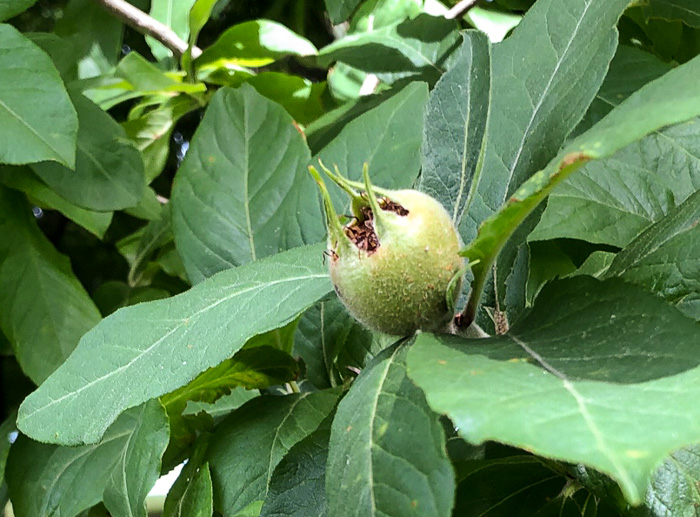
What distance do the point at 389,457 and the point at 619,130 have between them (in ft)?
0.84

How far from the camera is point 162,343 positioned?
0.60 m

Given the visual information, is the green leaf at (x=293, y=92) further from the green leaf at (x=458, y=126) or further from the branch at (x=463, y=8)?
the green leaf at (x=458, y=126)

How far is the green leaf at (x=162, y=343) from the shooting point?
0.56 meters

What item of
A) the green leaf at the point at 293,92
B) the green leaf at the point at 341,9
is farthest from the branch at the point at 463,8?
the green leaf at the point at 293,92

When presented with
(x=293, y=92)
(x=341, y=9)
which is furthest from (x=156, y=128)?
(x=341, y=9)

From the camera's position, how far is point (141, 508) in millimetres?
727

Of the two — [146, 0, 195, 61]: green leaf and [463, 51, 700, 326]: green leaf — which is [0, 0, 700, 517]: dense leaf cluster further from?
[146, 0, 195, 61]: green leaf

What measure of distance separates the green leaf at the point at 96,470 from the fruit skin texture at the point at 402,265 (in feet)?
1.11

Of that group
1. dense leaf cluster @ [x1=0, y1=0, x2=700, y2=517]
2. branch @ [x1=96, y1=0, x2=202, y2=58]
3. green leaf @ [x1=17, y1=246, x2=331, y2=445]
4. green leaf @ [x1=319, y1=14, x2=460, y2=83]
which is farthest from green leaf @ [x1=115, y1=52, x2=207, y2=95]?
green leaf @ [x1=17, y1=246, x2=331, y2=445]

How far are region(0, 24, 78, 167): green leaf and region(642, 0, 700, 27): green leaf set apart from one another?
0.90 meters

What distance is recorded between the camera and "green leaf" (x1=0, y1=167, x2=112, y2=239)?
1310mm

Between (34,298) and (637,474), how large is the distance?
1282 mm

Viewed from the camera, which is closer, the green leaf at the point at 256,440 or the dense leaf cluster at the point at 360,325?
the dense leaf cluster at the point at 360,325

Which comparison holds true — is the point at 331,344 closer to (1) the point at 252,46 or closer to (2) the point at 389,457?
(2) the point at 389,457
